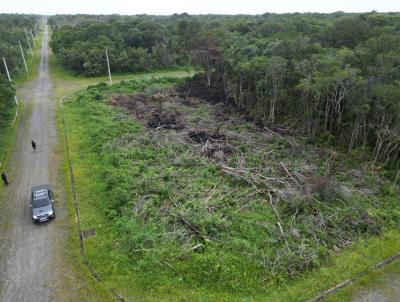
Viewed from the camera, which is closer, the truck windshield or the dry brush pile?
the dry brush pile

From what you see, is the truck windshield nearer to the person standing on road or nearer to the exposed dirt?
the person standing on road

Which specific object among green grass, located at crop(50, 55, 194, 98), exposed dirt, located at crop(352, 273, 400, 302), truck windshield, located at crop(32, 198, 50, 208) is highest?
green grass, located at crop(50, 55, 194, 98)

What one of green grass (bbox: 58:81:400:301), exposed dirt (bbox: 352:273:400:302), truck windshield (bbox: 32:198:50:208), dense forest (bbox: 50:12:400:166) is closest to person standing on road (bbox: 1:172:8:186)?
green grass (bbox: 58:81:400:301)

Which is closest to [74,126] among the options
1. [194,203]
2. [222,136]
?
[222,136]

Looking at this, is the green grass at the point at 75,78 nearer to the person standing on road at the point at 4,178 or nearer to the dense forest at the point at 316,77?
the dense forest at the point at 316,77

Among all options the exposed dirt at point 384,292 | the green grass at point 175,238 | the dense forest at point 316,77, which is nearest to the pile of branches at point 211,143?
the green grass at point 175,238

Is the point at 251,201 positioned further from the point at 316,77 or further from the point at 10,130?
the point at 10,130

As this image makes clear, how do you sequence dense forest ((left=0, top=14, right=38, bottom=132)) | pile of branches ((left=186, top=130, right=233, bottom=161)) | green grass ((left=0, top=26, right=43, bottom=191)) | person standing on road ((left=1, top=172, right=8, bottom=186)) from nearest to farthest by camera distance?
person standing on road ((left=1, top=172, right=8, bottom=186)) < pile of branches ((left=186, top=130, right=233, bottom=161)) < green grass ((left=0, top=26, right=43, bottom=191)) < dense forest ((left=0, top=14, right=38, bottom=132))
